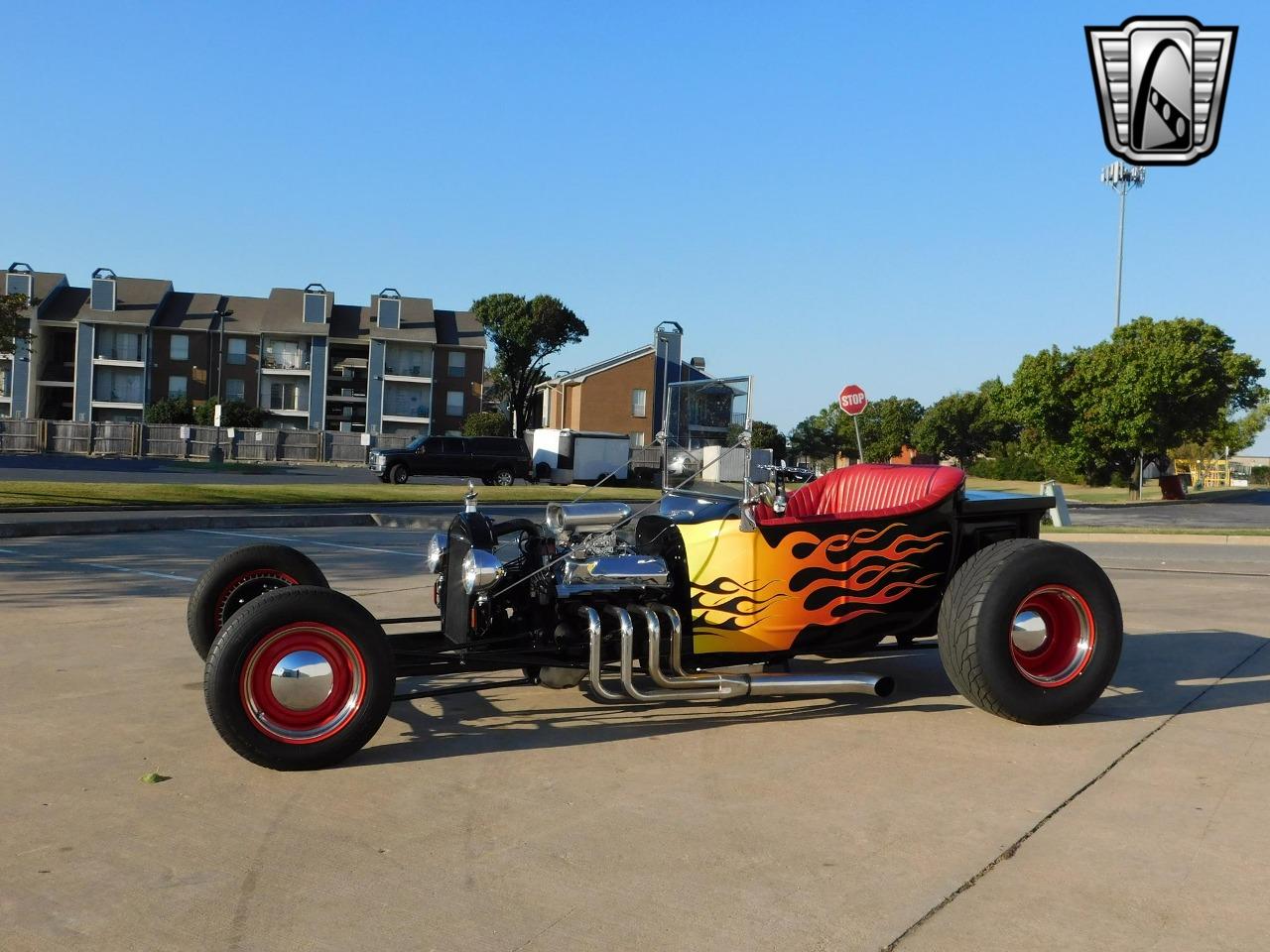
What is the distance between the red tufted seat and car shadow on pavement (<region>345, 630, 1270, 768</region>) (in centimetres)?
85

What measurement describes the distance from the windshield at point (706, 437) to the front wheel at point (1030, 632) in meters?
1.23

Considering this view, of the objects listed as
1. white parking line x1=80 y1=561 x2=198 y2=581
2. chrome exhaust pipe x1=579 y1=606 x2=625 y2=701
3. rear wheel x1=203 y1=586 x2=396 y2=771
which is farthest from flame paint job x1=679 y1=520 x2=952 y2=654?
white parking line x1=80 y1=561 x2=198 y2=581

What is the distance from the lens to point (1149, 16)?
27.0 ft

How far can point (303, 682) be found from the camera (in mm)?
4430

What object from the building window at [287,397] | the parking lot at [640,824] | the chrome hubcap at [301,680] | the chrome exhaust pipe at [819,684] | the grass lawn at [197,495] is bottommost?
the parking lot at [640,824]

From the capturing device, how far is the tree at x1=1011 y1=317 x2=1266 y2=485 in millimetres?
39875

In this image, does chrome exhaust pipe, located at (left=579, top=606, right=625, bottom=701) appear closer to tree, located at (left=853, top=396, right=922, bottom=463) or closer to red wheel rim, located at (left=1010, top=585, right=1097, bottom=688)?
red wheel rim, located at (left=1010, top=585, right=1097, bottom=688)

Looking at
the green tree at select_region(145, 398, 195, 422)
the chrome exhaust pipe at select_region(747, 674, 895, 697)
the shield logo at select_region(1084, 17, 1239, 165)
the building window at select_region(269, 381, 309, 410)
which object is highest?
the building window at select_region(269, 381, 309, 410)

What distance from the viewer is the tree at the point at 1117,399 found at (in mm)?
39875

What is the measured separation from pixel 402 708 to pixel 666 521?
1631mm

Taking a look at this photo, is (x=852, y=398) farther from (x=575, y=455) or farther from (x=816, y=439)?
(x=816, y=439)

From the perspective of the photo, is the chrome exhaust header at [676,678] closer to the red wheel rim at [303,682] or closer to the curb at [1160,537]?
the red wheel rim at [303,682]

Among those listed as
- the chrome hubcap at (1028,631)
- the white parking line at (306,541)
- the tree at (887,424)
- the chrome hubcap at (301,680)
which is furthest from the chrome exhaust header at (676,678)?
the tree at (887,424)

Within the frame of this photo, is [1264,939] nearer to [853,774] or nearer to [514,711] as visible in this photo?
[853,774]
